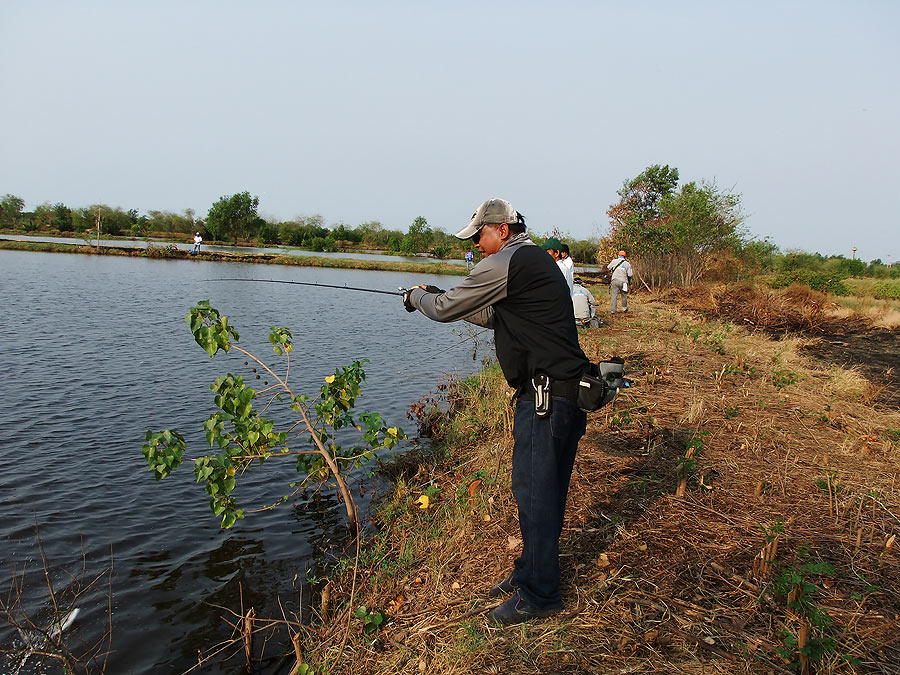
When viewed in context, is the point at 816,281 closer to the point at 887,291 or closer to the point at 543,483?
the point at 887,291

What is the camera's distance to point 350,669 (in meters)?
3.34

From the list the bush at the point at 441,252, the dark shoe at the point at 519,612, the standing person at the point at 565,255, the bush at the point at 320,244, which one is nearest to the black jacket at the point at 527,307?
the dark shoe at the point at 519,612

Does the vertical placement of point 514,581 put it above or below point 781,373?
below

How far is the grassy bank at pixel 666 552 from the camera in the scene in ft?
9.38

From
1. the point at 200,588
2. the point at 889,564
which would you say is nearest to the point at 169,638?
the point at 200,588

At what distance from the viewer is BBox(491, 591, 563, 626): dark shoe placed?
311 cm

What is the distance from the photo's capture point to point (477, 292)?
3.09 meters

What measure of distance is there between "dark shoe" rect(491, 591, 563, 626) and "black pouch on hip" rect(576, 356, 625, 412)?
1186 millimetres

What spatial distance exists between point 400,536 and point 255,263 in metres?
41.9

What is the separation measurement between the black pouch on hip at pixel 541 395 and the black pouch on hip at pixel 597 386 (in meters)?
0.18

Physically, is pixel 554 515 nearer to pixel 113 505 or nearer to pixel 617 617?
pixel 617 617

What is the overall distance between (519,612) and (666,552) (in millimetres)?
1216

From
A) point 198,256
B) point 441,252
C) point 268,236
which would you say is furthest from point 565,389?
point 268,236

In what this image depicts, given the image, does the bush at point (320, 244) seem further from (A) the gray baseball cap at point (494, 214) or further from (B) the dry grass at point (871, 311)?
(A) the gray baseball cap at point (494, 214)
